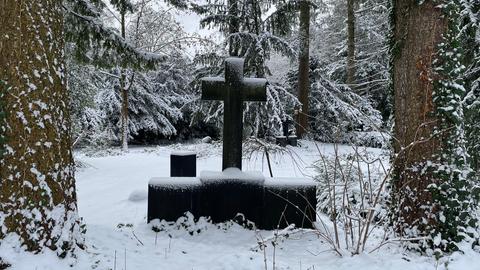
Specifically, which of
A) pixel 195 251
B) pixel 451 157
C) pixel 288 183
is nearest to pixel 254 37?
pixel 288 183

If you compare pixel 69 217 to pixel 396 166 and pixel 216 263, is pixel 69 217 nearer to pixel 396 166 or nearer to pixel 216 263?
pixel 216 263

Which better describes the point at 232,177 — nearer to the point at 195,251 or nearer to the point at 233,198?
the point at 233,198

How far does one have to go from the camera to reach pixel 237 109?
4.96 meters

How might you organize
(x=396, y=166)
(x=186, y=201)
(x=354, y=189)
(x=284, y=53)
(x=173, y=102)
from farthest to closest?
(x=173, y=102) < (x=284, y=53) < (x=354, y=189) < (x=186, y=201) < (x=396, y=166)

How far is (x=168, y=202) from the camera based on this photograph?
15.2ft

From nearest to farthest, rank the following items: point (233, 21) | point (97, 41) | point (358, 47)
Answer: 1. point (97, 41)
2. point (233, 21)
3. point (358, 47)

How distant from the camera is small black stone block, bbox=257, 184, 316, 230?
4672mm

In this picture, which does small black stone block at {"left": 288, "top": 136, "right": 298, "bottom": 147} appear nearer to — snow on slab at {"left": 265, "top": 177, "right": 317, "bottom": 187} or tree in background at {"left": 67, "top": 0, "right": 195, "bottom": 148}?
tree in background at {"left": 67, "top": 0, "right": 195, "bottom": 148}

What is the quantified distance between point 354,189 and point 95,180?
544 centimetres

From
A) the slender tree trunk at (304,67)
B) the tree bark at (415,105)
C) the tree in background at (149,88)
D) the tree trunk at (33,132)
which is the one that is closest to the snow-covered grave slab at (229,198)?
the tree bark at (415,105)

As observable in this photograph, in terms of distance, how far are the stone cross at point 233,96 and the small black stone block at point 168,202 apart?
2.14ft

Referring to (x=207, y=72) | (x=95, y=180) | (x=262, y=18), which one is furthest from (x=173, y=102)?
(x=95, y=180)

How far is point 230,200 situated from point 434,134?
236 centimetres

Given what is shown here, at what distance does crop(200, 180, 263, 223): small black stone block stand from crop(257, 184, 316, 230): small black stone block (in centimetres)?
10
